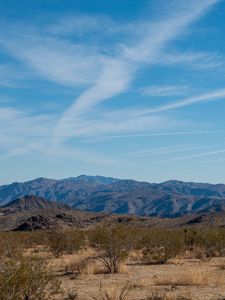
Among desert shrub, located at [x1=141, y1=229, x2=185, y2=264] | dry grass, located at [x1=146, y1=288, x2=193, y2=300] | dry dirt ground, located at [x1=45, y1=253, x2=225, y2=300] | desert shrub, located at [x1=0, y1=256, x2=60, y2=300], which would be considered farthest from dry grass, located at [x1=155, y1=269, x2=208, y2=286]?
desert shrub, located at [x1=141, y1=229, x2=185, y2=264]

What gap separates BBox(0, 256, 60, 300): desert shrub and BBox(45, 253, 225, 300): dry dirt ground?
5.55ft

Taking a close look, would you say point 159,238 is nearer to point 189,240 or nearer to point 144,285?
point 189,240

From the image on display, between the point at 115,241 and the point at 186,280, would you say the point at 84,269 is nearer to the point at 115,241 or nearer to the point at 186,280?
the point at 115,241

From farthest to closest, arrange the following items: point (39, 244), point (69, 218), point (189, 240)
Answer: point (69, 218), point (39, 244), point (189, 240)

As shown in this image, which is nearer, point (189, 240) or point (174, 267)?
point (174, 267)

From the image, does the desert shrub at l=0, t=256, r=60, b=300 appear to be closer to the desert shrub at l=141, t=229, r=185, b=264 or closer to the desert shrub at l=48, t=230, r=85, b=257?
the desert shrub at l=141, t=229, r=185, b=264

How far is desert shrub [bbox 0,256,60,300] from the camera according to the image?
11.2 metres

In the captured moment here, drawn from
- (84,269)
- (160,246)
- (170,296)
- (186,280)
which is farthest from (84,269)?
(170,296)

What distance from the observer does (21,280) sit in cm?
1169

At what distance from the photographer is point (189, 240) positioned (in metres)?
33.0

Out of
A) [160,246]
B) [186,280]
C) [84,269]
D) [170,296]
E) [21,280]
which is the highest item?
[160,246]

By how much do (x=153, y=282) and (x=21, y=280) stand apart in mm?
8173

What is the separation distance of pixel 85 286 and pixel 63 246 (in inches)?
631

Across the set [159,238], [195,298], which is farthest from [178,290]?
[159,238]
